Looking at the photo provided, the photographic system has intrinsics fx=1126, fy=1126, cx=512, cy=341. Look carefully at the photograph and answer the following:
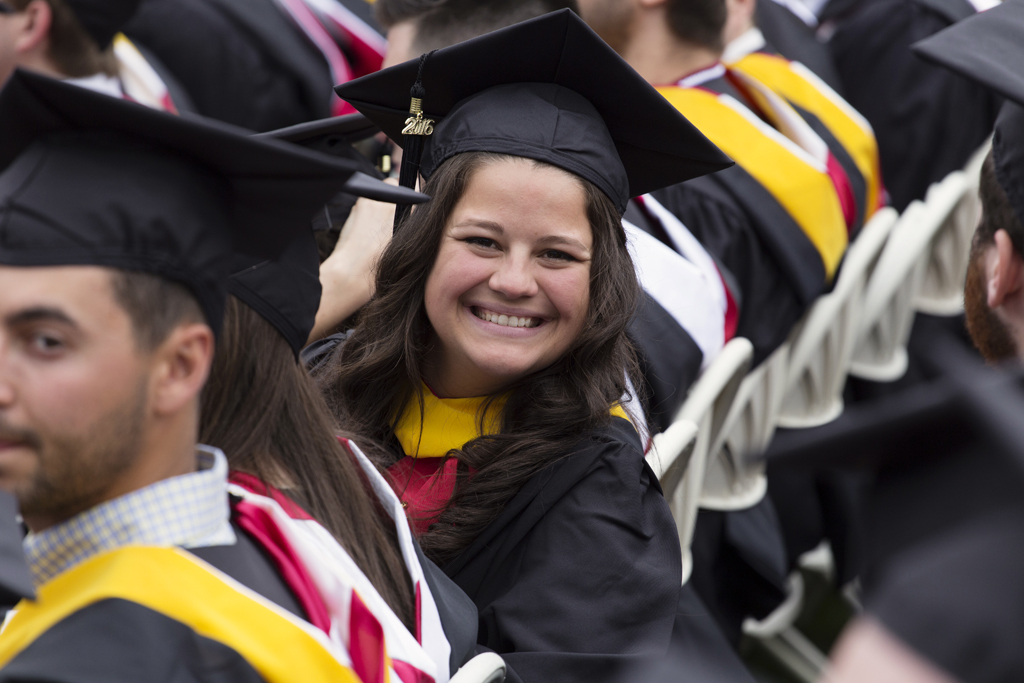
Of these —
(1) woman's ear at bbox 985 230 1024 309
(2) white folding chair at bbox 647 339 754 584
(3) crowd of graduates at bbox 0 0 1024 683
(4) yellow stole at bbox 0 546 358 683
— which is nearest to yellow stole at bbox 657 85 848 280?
(3) crowd of graduates at bbox 0 0 1024 683

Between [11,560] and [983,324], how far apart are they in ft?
4.75

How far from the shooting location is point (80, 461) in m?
1.17

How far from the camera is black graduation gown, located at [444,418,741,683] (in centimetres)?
173

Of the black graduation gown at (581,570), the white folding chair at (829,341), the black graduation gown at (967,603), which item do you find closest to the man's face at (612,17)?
the white folding chair at (829,341)

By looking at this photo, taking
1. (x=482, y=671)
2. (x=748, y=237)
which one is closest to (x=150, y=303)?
(x=482, y=671)

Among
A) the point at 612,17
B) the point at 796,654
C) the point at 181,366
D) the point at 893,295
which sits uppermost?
the point at 612,17

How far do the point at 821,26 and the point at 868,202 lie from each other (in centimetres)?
181

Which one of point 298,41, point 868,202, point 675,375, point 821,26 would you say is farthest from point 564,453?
point 821,26

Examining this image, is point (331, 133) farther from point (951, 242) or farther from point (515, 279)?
point (951, 242)

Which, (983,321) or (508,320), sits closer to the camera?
(983,321)

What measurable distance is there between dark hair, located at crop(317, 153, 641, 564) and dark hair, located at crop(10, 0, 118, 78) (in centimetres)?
159

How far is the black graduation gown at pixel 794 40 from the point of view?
165 inches

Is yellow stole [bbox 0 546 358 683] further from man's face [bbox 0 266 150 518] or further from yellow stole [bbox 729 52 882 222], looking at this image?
yellow stole [bbox 729 52 882 222]

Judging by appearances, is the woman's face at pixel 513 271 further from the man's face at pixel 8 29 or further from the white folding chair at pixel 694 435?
the man's face at pixel 8 29
